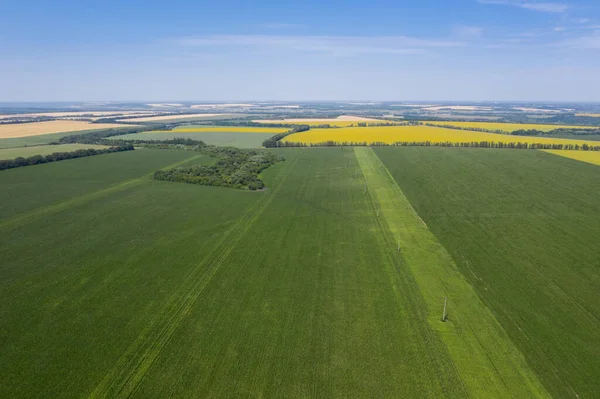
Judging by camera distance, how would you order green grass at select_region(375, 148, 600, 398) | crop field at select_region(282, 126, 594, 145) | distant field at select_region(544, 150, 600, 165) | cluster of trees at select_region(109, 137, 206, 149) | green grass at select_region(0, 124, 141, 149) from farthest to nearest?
crop field at select_region(282, 126, 594, 145)
cluster of trees at select_region(109, 137, 206, 149)
green grass at select_region(0, 124, 141, 149)
distant field at select_region(544, 150, 600, 165)
green grass at select_region(375, 148, 600, 398)

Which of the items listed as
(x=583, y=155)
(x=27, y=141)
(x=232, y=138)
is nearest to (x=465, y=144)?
(x=583, y=155)

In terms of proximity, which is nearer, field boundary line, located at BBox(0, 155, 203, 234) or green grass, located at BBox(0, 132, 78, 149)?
field boundary line, located at BBox(0, 155, 203, 234)

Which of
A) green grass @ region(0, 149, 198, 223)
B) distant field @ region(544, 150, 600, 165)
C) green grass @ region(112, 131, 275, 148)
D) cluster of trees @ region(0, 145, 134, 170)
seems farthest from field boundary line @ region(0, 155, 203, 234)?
distant field @ region(544, 150, 600, 165)

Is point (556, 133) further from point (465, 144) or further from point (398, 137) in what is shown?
point (398, 137)

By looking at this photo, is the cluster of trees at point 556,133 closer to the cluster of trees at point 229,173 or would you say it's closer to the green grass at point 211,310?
the cluster of trees at point 229,173

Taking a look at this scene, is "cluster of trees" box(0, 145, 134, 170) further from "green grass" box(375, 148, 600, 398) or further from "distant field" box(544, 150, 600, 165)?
"distant field" box(544, 150, 600, 165)

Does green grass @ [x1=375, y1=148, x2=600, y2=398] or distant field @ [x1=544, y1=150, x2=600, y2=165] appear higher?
distant field @ [x1=544, y1=150, x2=600, y2=165]

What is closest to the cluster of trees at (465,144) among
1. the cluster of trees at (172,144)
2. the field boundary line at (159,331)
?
the cluster of trees at (172,144)

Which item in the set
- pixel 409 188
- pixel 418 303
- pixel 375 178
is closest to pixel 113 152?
pixel 375 178
